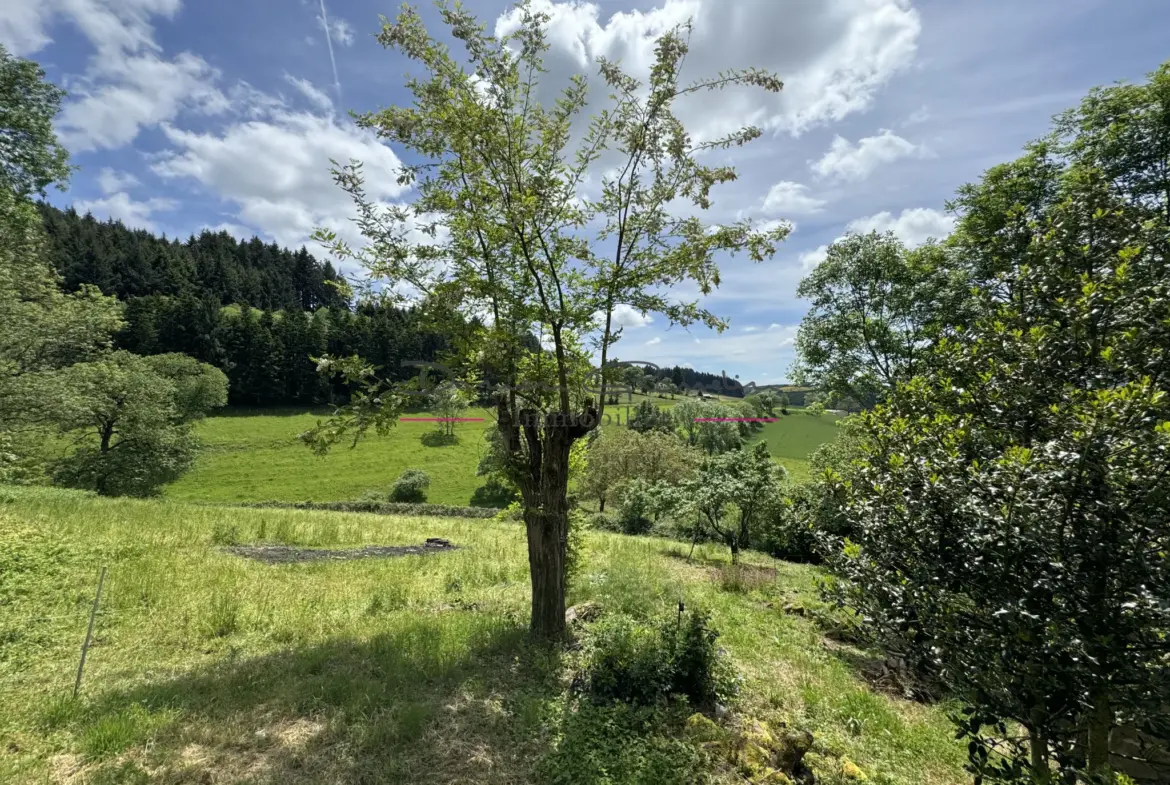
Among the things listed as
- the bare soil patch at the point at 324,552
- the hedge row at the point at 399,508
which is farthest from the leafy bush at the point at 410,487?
the bare soil patch at the point at 324,552

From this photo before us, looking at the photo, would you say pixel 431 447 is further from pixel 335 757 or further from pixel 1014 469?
pixel 1014 469

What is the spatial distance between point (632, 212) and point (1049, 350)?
545 centimetres

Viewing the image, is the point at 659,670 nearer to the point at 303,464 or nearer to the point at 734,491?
the point at 734,491

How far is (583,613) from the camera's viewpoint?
28.3ft

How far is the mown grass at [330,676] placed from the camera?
454 cm

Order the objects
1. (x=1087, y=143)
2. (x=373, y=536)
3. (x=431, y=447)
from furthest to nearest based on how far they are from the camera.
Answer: (x=431, y=447) < (x=373, y=536) < (x=1087, y=143)

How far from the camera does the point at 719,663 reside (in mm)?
6516

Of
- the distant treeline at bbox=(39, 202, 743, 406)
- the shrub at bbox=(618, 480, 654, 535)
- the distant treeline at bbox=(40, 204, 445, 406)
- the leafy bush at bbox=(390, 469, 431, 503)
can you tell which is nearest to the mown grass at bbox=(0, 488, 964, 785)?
the shrub at bbox=(618, 480, 654, 535)

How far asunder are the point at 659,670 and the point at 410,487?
38.0 meters

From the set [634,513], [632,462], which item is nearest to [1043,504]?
[634,513]

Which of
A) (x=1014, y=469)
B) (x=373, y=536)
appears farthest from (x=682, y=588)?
(x=373, y=536)

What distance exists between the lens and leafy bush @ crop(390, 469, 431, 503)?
39.9m

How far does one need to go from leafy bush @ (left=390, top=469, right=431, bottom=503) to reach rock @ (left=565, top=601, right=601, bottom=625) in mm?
34378

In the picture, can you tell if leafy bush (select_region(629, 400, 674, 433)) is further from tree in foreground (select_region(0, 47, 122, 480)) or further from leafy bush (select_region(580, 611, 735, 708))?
leafy bush (select_region(580, 611, 735, 708))
